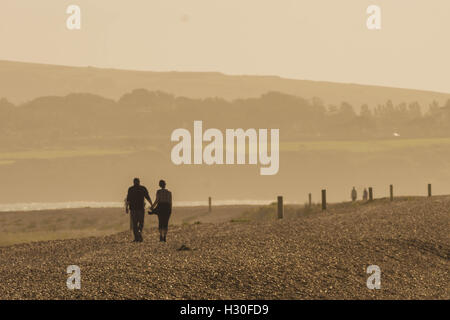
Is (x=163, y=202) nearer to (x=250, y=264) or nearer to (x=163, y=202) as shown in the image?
(x=163, y=202)

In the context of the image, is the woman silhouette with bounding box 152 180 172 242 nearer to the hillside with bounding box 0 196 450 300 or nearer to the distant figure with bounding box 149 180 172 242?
the distant figure with bounding box 149 180 172 242

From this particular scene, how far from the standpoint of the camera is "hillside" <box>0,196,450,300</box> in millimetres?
16891

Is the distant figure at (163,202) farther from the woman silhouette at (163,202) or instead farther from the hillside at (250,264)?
the hillside at (250,264)

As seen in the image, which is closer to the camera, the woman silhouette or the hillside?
the hillside

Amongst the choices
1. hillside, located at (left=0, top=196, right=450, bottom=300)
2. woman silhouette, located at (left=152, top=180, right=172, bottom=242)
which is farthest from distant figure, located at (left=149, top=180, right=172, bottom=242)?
hillside, located at (left=0, top=196, right=450, bottom=300)

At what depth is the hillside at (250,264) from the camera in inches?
665

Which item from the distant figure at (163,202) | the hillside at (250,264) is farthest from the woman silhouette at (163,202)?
the hillside at (250,264)

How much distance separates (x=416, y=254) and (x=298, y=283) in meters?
6.24

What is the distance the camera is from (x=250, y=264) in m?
19.1

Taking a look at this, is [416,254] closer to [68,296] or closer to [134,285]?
[134,285]

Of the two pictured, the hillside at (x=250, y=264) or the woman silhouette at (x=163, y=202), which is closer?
the hillside at (x=250, y=264)
